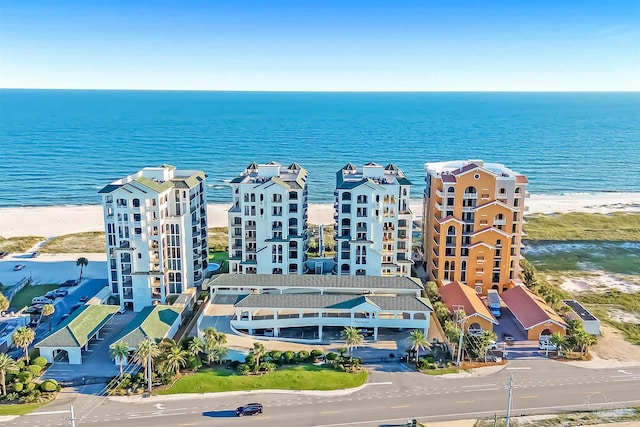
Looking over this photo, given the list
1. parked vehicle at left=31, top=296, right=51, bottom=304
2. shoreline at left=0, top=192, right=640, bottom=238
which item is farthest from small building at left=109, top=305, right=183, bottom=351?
shoreline at left=0, top=192, right=640, bottom=238

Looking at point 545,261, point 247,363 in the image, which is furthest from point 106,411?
point 545,261

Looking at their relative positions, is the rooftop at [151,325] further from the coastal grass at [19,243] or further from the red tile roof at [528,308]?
the coastal grass at [19,243]

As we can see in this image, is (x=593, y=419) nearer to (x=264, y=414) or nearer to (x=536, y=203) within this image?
(x=264, y=414)

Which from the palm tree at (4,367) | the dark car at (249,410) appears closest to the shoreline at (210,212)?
the palm tree at (4,367)

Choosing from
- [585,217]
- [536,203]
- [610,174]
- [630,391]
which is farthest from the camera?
[610,174]

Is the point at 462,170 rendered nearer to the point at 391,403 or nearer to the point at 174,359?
the point at 391,403

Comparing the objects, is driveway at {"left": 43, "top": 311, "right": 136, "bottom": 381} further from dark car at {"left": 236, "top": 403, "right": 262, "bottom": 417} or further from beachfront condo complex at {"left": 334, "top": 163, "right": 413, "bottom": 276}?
beachfront condo complex at {"left": 334, "top": 163, "right": 413, "bottom": 276}
